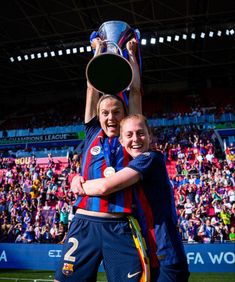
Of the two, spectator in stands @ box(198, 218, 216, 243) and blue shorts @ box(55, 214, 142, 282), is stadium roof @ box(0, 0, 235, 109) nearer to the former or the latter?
spectator in stands @ box(198, 218, 216, 243)

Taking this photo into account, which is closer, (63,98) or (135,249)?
(135,249)

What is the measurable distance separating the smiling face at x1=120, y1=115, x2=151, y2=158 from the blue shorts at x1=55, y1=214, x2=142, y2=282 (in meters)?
0.42

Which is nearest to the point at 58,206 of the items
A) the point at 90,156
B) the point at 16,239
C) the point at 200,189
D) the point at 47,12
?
the point at 16,239

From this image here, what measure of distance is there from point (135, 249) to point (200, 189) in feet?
37.1

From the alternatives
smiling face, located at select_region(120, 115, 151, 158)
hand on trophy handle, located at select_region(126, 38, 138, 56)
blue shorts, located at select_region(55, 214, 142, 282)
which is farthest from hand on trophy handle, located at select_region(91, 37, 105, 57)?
blue shorts, located at select_region(55, 214, 142, 282)

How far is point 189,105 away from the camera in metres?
23.3

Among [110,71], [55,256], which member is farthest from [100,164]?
[55,256]

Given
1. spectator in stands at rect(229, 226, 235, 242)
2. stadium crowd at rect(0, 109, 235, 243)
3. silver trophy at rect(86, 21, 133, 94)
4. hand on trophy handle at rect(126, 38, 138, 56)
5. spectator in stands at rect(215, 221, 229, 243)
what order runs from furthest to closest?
stadium crowd at rect(0, 109, 235, 243), spectator in stands at rect(215, 221, 229, 243), spectator in stands at rect(229, 226, 235, 242), hand on trophy handle at rect(126, 38, 138, 56), silver trophy at rect(86, 21, 133, 94)

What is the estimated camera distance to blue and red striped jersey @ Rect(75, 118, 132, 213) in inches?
76.6

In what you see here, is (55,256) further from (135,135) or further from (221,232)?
(135,135)

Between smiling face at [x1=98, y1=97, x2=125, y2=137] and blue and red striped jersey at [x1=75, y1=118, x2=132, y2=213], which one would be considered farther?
smiling face at [x1=98, y1=97, x2=125, y2=137]

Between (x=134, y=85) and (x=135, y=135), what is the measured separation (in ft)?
2.00

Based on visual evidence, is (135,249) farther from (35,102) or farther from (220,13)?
(35,102)

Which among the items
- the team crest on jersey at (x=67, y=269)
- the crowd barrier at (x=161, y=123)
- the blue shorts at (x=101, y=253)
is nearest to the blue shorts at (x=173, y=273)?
the blue shorts at (x=101, y=253)
